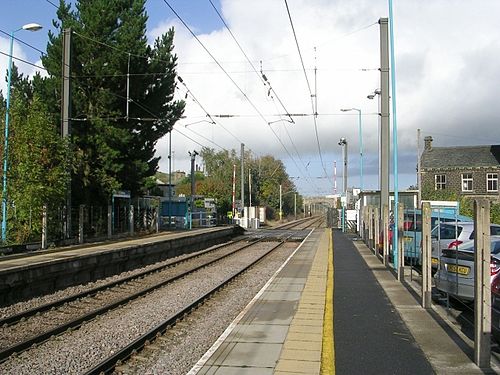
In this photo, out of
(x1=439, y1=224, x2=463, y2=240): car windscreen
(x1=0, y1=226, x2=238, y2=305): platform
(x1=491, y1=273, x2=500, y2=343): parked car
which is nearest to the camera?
(x1=491, y1=273, x2=500, y2=343): parked car

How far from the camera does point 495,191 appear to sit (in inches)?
2082

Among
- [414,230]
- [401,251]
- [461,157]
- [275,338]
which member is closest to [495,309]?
[275,338]

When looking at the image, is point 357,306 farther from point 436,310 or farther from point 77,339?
point 77,339

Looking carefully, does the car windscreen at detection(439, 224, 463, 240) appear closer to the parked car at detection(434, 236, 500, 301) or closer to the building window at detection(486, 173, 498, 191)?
the parked car at detection(434, 236, 500, 301)

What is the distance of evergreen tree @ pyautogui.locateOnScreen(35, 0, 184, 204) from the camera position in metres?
29.2

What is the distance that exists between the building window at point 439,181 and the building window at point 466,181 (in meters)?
1.96

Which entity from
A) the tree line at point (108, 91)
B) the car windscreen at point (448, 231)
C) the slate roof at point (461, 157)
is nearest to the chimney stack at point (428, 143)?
the slate roof at point (461, 157)

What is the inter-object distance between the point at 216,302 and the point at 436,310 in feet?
15.8

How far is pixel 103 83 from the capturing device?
2995cm

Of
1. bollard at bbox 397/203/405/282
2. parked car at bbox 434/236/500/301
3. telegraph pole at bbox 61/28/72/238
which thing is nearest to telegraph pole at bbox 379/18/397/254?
bollard at bbox 397/203/405/282

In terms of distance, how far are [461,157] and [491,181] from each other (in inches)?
166

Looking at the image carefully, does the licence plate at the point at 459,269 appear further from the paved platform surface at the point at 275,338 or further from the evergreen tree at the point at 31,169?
the evergreen tree at the point at 31,169

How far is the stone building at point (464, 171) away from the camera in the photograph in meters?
53.2

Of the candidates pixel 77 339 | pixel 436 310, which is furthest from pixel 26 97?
pixel 436 310
